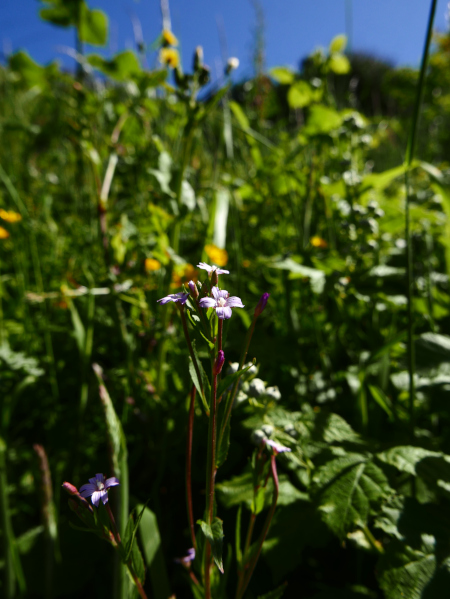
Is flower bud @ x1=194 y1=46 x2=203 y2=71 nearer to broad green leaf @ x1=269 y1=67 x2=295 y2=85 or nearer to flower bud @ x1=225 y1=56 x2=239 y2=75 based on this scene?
flower bud @ x1=225 y1=56 x2=239 y2=75

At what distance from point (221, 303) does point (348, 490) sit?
49cm

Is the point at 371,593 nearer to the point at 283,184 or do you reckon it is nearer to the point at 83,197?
the point at 283,184

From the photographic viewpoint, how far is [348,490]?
0.77m

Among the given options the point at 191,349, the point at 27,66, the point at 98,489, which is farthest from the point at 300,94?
the point at 98,489

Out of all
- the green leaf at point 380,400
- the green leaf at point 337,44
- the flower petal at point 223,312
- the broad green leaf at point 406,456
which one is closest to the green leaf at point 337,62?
the green leaf at point 337,44

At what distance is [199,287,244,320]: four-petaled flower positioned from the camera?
447 mm

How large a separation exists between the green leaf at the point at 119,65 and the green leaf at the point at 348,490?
1.71m

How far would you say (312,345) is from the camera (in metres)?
1.44

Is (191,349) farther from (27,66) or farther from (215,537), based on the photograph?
(27,66)

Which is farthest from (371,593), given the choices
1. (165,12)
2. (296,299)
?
(165,12)

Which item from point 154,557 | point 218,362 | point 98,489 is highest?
point 218,362

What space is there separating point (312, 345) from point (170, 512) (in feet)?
2.26

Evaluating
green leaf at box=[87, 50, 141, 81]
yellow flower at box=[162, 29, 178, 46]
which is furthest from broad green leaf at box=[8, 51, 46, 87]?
yellow flower at box=[162, 29, 178, 46]

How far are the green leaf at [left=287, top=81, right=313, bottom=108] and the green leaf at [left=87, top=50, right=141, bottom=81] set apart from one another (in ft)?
2.24
